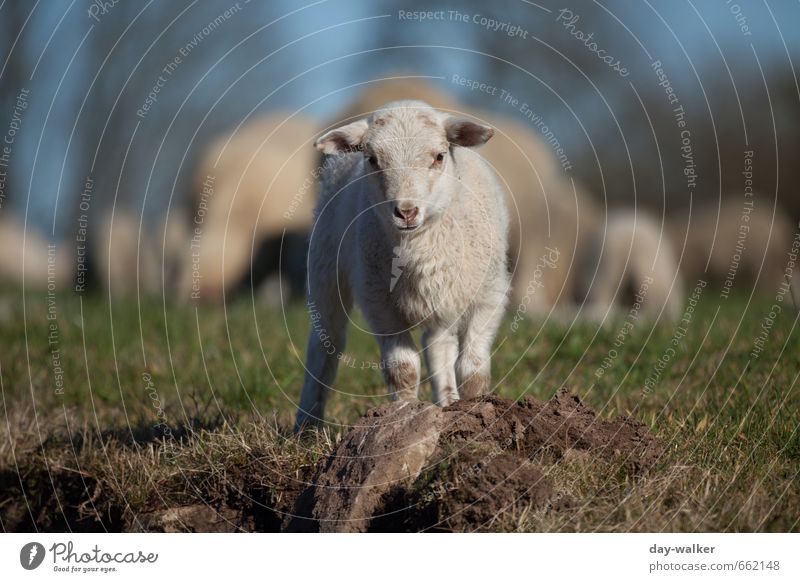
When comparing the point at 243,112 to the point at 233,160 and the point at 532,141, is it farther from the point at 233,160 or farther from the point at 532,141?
the point at 532,141

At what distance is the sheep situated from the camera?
45.2 ft

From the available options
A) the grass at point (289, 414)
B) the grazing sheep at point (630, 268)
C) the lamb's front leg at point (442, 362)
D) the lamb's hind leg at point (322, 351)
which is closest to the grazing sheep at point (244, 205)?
the grazing sheep at point (630, 268)

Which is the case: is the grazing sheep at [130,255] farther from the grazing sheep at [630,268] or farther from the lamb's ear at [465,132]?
the lamb's ear at [465,132]

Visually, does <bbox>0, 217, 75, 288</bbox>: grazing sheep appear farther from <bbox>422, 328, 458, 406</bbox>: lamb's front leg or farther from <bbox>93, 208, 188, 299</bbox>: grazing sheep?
<bbox>422, 328, 458, 406</bbox>: lamb's front leg

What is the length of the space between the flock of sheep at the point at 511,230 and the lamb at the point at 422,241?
6.90m

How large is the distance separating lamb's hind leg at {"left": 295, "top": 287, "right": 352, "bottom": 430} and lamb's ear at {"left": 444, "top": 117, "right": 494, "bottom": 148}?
1316 millimetres

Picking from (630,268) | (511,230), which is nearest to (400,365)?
(511,230)

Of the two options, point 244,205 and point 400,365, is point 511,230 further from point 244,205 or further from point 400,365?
point 400,365

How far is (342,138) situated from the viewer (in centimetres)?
549

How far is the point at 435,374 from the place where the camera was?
6.08m

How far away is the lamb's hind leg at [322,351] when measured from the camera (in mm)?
6410

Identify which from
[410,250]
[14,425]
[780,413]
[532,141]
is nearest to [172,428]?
[14,425]

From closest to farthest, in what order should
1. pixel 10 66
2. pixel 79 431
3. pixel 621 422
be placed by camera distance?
pixel 621 422
pixel 79 431
pixel 10 66

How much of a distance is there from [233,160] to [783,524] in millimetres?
12043
